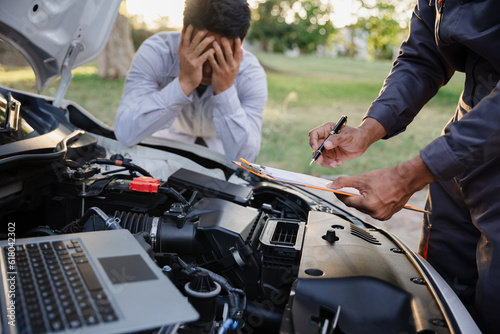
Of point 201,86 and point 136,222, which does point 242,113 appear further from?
point 136,222

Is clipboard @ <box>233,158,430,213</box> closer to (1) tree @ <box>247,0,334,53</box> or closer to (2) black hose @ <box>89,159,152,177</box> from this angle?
(2) black hose @ <box>89,159,152,177</box>

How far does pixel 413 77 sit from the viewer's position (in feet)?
4.82

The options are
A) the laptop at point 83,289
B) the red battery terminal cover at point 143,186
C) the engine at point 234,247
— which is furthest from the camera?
the red battery terminal cover at point 143,186

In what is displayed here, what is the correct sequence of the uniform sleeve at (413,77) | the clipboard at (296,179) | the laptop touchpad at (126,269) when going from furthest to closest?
the uniform sleeve at (413,77)
the clipboard at (296,179)
the laptop touchpad at (126,269)

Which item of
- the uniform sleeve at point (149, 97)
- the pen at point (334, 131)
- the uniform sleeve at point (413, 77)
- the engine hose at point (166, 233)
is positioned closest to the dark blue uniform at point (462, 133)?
the uniform sleeve at point (413, 77)

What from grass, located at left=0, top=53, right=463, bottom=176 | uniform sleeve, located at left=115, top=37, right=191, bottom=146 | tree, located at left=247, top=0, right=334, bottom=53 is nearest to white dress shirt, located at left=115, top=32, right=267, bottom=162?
uniform sleeve, located at left=115, top=37, right=191, bottom=146

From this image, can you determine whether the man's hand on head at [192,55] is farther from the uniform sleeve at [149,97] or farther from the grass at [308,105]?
the grass at [308,105]

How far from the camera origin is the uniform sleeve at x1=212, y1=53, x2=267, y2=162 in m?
2.19

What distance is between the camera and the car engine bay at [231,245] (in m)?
0.94

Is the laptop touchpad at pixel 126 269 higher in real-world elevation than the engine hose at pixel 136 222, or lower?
higher

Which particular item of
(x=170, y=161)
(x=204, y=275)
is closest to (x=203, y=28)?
(x=170, y=161)

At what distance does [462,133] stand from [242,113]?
134cm

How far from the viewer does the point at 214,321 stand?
95 cm

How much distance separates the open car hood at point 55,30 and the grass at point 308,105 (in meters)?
3.50
